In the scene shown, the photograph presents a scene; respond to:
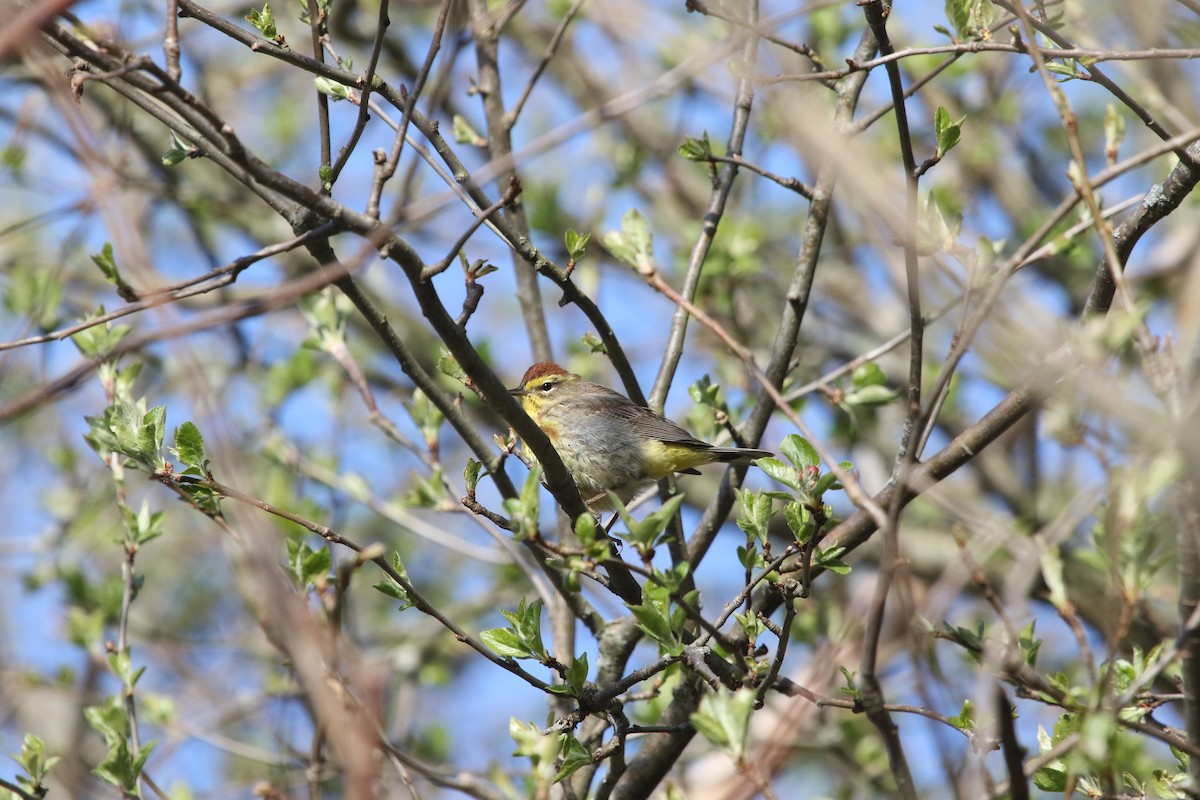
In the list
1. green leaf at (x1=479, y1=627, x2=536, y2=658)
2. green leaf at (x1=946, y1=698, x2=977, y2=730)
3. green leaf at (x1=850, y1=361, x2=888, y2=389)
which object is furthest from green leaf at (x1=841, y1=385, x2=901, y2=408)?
green leaf at (x1=479, y1=627, x2=536, y2=658)

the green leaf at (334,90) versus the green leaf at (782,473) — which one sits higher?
the green leaf at (334,90)

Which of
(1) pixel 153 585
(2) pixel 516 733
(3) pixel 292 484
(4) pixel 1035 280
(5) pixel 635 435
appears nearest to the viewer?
(2) pixel 516 733

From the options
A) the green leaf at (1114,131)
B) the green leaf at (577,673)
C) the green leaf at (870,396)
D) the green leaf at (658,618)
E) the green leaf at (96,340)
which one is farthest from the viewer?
the green leaf at (870,396)

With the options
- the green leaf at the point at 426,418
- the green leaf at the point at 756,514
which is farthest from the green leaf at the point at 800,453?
the green leaf at the point at 426,418

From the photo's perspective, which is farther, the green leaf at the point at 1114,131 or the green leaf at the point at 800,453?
the green leaf at the point at 1114,131

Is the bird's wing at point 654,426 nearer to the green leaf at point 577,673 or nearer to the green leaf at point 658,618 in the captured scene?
the green leaf at point 577,673

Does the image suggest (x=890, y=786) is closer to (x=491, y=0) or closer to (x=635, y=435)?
(x=635, y=435)

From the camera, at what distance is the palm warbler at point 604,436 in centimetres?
527

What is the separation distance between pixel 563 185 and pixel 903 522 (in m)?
3.55

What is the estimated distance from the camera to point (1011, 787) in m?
2.30

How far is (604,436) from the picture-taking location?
5598 mm

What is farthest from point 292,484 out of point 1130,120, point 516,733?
point 1130,120

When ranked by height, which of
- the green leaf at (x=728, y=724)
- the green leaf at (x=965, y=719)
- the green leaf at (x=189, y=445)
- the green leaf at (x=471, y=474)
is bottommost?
the green leaf at (x=728, y=724)

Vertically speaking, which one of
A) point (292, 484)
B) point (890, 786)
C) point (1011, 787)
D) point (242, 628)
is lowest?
point (1011, 787)
